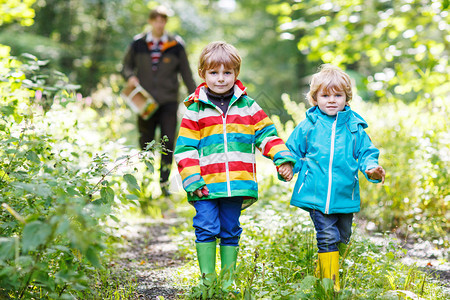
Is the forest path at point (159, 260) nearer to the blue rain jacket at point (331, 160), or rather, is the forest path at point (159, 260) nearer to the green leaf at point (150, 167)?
the blue rain jacket at point (331, 160)

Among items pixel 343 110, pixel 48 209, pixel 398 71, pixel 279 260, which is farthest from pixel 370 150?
pixel 398 71

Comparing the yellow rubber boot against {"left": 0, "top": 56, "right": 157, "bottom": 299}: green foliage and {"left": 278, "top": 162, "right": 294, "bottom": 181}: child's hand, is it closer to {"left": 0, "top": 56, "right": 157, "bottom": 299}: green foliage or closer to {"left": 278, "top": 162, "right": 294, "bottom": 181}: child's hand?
{"left": 278, "top": 162, "right": 294, "bottom": 181}: child's hand

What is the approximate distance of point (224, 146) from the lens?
263 centimetres

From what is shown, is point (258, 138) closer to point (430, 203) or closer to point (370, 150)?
point (370, 150)

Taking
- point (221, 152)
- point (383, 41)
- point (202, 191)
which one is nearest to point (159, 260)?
point (202, 191)

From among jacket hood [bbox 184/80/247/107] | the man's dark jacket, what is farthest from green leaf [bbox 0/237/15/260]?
the man's dark jacket

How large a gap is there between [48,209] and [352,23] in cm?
551

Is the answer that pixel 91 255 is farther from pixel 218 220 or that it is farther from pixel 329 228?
pixel 329 228

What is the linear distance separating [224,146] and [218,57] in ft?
1.69

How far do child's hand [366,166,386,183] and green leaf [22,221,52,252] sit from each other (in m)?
1.68

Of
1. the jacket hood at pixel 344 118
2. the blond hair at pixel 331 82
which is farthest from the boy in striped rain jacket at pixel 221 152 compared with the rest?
the blond hair at pixel 331 82

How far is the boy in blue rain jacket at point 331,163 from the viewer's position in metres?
2.62

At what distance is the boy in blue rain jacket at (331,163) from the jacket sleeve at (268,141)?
172 mm

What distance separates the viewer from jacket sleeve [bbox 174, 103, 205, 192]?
256cm
